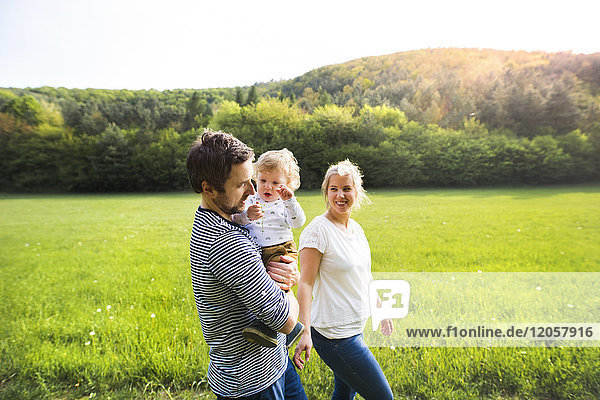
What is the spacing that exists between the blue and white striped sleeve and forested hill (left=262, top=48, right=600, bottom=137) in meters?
17.2

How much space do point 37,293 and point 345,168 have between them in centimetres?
536

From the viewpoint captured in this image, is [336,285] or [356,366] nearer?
[356,366]

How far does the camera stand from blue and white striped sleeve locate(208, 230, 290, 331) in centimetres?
100

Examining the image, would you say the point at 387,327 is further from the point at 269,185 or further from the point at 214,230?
the point at 214,230

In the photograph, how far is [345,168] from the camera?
1.92 m

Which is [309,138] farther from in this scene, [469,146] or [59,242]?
[59,242]

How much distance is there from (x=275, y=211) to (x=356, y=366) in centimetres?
92

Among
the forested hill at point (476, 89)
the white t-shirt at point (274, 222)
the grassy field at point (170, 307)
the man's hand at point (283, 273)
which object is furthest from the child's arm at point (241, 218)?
the forested hill at point (476, 89)

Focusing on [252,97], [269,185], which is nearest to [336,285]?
[269,185]

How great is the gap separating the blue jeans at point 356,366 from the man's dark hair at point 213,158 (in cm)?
111

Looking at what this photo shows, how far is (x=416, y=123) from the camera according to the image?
18.5 meters

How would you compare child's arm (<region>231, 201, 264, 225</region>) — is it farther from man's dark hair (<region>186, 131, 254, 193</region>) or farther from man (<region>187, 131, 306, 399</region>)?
man's dark hair (<region>186, 131, 254, 193</region>)

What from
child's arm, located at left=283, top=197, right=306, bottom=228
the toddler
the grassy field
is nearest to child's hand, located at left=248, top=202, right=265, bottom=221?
the toddler

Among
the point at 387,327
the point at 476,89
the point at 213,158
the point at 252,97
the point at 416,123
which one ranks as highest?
the point at 476,89
